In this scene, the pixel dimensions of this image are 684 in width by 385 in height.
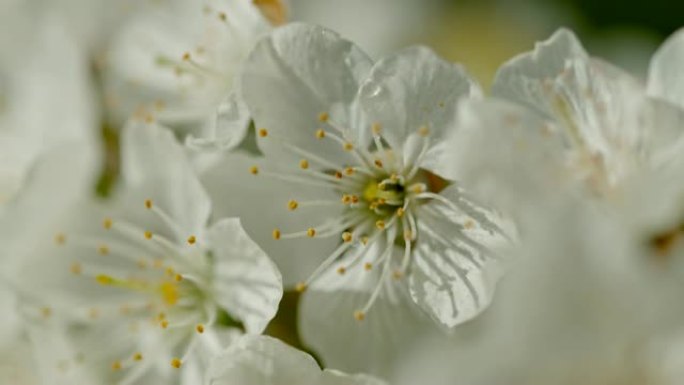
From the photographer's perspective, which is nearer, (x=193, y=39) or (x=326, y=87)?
(x=326, y=87)

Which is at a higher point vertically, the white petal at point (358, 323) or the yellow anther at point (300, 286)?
the yellow anther at point (300, 286)

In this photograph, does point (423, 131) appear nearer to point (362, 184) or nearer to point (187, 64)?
point (362, 184)

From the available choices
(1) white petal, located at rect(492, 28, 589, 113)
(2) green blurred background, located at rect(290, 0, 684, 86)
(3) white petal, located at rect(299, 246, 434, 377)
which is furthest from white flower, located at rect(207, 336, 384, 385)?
(2) green blurred background, located at rect(290, 0, 684, 86)

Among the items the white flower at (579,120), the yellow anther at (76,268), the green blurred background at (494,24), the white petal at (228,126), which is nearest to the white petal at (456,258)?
the white flower at (579,120)

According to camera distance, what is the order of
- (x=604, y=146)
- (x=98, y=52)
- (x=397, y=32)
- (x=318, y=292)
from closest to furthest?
(x=604, y=146), (x=318, y=292), (x=98, y=52), (x=397, y=32)

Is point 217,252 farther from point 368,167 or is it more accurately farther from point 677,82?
point 677,82

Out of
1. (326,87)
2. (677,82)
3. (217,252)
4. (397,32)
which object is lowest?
(397,32)

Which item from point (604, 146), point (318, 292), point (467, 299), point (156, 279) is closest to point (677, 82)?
point (604, 146)

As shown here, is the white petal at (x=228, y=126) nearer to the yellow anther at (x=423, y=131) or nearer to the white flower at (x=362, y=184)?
the white flower at (x=362, y=184)
